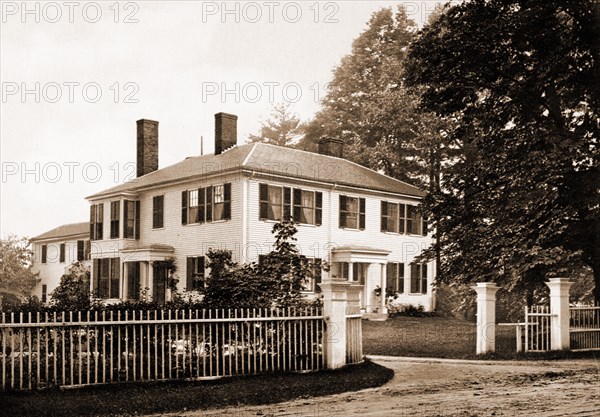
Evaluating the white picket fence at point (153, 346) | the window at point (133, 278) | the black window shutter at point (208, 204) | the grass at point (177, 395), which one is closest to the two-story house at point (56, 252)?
the window at point (133, 278)

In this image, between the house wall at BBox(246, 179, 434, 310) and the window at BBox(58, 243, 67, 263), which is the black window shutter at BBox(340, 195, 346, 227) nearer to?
the house wall at BBox(246, 179, 434, 310)

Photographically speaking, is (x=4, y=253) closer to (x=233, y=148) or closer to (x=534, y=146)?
(x=233, y=148)

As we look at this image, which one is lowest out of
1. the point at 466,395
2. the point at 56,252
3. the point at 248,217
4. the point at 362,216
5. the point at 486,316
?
the point at 466,395

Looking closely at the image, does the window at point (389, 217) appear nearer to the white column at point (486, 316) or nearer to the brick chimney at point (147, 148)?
the brick chimney at point (147, 148)

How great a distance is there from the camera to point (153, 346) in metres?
11.4

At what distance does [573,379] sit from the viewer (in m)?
12.7

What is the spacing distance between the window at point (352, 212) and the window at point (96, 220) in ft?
39.9

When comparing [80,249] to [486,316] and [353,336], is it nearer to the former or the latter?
[486,316]

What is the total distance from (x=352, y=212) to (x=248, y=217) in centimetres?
631

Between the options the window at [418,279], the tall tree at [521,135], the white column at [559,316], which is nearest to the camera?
the white column at [559,316]

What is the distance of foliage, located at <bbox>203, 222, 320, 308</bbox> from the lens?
43.6ft

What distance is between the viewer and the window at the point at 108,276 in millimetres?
35625

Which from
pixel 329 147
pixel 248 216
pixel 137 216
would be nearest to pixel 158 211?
pixel 137 216

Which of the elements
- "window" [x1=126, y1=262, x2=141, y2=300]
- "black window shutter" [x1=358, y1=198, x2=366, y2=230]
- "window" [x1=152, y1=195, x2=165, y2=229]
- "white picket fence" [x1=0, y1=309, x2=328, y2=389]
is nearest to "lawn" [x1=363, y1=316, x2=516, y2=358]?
"white picket fence" [x1=0, y1=309, x2=328, y2=389]
